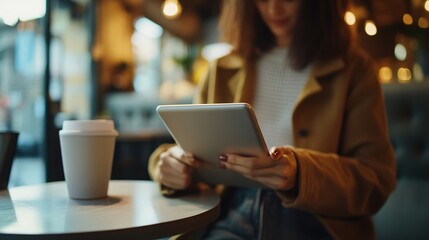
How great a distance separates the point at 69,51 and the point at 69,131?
13.1 feet

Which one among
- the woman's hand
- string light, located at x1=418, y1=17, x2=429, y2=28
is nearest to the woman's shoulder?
the woman's hand

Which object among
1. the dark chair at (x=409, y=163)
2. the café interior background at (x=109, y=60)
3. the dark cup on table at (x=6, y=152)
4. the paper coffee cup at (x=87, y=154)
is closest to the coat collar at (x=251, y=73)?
the café interior background at (x=109, y=60)

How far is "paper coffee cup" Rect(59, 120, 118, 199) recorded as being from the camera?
0.78 m

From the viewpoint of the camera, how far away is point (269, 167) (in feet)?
2.48

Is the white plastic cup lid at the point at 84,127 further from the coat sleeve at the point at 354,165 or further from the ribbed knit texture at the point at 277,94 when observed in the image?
the ribbed knit texture at the point at 277,94

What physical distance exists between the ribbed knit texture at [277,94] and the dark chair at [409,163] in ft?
1.20

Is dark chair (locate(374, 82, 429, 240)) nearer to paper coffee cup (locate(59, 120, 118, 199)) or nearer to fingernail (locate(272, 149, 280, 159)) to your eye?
fingernail (locate(272, 149, 280, 159))

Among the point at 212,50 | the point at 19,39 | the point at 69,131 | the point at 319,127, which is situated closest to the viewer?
the point at 69,131

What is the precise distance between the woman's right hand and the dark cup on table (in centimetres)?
36

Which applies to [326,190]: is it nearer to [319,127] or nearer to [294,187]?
[294,187]

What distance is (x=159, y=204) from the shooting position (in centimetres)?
79

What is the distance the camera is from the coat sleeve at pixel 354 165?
83 cm

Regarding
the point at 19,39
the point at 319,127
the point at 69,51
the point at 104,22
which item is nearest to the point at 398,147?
the point at 319,127

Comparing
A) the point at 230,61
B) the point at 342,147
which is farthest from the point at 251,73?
the point at 342,147
